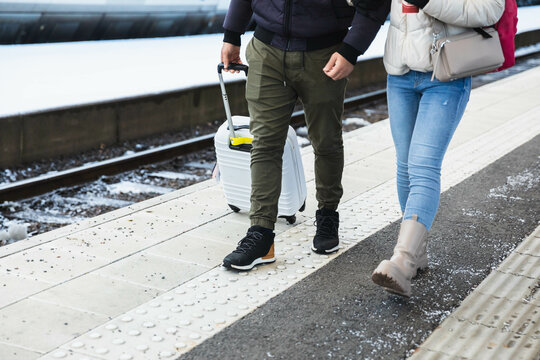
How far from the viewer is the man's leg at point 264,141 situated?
3756mm

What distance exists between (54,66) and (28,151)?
5.45 meters

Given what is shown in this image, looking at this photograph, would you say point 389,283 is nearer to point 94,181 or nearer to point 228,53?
point 228,53

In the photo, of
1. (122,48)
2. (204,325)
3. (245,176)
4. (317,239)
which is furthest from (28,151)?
(122,48)

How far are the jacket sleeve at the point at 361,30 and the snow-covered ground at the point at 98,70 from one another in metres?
4.59

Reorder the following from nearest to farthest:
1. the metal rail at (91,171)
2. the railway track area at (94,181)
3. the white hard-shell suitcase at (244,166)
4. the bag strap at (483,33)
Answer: the bag strap at (483,33)
the white hard-shell suitcase at (244,166)
the railway track area at (94,181)
the metal rail at (91,171)

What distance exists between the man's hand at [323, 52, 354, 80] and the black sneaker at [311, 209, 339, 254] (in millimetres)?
893

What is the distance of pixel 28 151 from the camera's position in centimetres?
734

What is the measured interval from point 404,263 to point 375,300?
0.28 meters

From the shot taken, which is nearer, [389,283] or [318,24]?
[389,283]

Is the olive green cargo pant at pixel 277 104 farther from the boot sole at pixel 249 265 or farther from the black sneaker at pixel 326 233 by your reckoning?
the black sneaker at pixel 326 233

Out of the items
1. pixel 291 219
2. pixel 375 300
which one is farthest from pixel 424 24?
pixel 291 219

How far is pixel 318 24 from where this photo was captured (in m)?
3.63

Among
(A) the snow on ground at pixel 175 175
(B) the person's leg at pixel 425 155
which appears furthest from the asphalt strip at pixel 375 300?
(A) the snow on ground at pixel 175 175

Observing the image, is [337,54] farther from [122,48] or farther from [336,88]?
[122,48]
